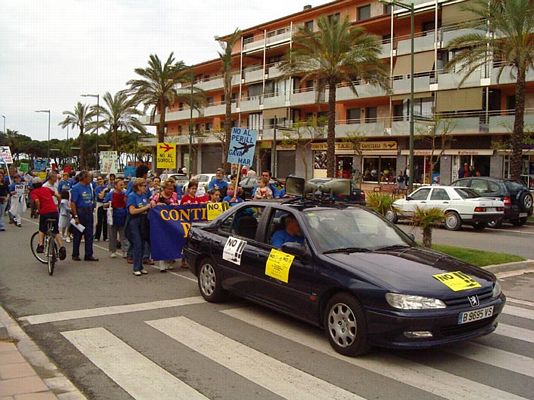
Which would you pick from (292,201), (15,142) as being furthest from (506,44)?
(15,142)

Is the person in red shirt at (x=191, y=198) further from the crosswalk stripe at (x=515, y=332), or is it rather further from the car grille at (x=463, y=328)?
the car grille at (x=463, y=328)

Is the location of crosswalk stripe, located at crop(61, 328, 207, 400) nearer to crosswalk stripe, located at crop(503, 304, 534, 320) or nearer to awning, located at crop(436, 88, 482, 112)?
crosswalk stripe, located at crop(503, 304, 534, 320)

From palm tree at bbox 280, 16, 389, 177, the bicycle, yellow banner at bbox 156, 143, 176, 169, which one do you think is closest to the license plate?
the bicycle

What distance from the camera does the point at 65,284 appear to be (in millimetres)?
9000

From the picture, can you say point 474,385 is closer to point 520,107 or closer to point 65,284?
point 65,284

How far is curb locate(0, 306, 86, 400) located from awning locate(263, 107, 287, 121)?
45431mm

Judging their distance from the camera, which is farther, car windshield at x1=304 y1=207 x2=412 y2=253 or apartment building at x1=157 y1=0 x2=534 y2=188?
apartment building at x1=157 y1=0 x2=534 y2=188

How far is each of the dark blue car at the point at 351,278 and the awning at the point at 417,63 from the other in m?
35.2

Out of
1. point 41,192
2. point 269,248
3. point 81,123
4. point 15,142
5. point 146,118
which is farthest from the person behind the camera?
point 15,142

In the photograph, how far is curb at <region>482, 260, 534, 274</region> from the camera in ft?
34.6

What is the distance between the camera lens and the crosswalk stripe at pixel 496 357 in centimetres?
529

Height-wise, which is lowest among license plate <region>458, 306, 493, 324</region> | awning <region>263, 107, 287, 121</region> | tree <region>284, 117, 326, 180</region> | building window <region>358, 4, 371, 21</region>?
license plate <region>458, 306, 493, 324</region>

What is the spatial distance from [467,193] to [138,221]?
12.6 m

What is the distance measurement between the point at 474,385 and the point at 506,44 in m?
23.3
